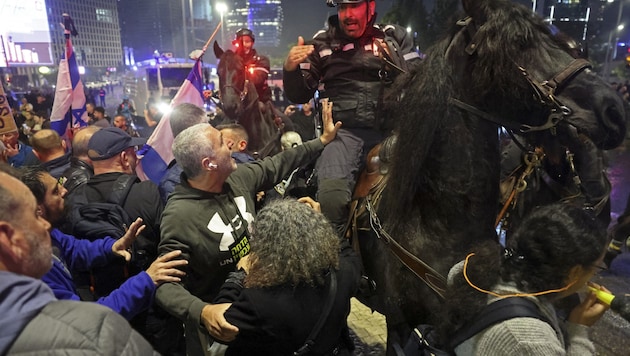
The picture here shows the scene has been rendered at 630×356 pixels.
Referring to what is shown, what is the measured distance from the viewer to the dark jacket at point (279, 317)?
2004 millimetres

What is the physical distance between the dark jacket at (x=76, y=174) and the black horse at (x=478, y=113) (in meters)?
3.02

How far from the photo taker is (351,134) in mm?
3605

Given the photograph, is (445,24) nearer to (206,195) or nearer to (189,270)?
(206,195)

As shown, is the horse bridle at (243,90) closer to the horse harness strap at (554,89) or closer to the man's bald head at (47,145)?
the man's bald head at (47,145)

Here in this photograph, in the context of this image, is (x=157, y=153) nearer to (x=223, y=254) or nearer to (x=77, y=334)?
(x=223, y=254)

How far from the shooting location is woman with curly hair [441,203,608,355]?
1.52 m

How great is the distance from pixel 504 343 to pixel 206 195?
1.98 meters

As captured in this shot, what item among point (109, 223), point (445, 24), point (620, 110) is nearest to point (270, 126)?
point (109, 223)

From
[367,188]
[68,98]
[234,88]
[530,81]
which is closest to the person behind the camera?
[530,81]

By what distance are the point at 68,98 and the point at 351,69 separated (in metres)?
4.77

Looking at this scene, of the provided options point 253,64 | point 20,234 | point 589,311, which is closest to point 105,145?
point 20,234

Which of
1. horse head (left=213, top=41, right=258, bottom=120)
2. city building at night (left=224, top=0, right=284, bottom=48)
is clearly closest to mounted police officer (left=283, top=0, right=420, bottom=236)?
horse head (left=213, top=41, right=258, bottom=120)

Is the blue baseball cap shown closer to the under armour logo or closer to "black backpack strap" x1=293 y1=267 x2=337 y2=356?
the under armour logo

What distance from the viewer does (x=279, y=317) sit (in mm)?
2004
